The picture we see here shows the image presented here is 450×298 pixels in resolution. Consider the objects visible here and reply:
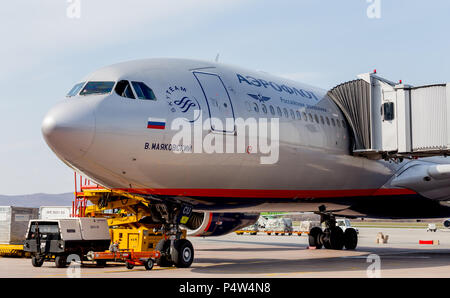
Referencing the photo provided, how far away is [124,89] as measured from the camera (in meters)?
11.9

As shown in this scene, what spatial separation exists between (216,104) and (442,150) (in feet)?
19.3

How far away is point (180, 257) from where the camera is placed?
13.0m

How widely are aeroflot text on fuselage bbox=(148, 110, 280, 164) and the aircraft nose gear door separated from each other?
0.02 m

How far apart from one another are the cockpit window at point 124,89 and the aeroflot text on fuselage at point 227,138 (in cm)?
100

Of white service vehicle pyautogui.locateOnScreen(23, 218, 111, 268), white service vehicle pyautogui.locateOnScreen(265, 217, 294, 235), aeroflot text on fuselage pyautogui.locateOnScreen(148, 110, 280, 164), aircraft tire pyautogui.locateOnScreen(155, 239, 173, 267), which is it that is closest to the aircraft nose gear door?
aeroflot text on fuselage pyautogui.locateOnScreen(148, 110, 280, 164)

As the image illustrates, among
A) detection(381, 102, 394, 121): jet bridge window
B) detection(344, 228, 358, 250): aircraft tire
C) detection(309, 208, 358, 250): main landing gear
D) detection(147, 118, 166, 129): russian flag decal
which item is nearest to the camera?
detection(147, 118, 166, 129): russian flag decal

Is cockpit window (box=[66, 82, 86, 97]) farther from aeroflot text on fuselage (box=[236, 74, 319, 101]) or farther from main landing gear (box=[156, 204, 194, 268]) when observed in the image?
aeroflot text on fuselage (box=[236, 74, 319, 101])

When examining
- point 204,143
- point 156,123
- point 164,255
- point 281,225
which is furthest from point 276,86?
point 281,225

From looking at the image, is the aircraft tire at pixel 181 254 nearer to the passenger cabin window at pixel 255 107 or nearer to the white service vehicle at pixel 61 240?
the white service vehicle at pixel 61 240

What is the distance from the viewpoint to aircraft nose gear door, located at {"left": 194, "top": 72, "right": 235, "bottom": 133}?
12.6m

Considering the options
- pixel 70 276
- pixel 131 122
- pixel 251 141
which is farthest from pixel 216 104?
pixel 70 276

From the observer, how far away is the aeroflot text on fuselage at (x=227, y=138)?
12.0 meters

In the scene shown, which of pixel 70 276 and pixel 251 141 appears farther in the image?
pixel 251 141

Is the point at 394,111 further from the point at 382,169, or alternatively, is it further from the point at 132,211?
the point at 132,211
